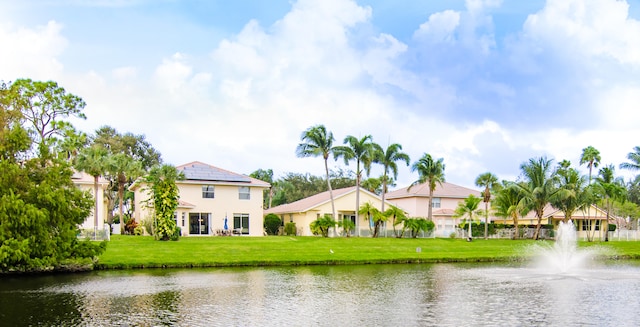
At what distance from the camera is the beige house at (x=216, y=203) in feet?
186

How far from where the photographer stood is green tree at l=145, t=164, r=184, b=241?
4591 cm

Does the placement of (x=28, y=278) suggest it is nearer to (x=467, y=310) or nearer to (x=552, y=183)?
(x=467, y=310)

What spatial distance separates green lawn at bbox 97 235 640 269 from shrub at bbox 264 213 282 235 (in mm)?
16108

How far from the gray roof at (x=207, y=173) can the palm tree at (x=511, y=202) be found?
2566 centimetres

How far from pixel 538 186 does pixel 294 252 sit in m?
31.3

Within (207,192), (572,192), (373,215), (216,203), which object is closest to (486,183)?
(572,192)

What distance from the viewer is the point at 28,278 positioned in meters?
30.2

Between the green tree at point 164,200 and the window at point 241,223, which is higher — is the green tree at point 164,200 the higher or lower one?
the higher one

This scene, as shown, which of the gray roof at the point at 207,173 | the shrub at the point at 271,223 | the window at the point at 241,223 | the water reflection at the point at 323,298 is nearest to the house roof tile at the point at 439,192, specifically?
the shrub at the point at 271,223

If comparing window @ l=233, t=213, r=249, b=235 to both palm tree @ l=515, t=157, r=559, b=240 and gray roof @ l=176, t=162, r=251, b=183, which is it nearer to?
gray roof @ l=176, t=162, r=251, b=183

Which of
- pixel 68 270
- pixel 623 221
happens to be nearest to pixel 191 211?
pixel 68 270

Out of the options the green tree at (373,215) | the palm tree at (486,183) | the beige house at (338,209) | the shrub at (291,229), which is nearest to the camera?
the green tree at (373,215)

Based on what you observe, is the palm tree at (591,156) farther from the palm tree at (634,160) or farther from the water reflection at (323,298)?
the water reflection at (323,298)

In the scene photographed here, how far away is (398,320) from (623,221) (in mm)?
86459
